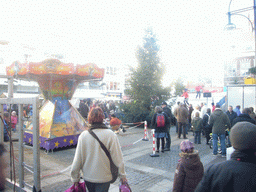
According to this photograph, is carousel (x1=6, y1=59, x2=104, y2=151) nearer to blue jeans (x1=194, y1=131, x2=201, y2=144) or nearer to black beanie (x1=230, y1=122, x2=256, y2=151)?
blue jeans (x1=194, y1=131, x2=201, y2=144)

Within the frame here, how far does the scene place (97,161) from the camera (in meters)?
2.61

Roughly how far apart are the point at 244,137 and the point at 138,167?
197 inches

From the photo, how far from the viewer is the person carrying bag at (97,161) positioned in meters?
2.61

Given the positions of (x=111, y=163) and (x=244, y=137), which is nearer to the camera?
(x=244, y=137)

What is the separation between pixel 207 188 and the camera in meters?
1.53

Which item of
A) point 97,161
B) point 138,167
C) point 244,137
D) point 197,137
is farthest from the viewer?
point 197,137

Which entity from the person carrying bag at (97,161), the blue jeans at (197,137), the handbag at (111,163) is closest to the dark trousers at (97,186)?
the person carrying bag at (97,161)

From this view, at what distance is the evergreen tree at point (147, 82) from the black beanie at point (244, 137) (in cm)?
1341

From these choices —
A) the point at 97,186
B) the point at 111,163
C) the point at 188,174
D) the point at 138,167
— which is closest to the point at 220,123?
the point at 138,167

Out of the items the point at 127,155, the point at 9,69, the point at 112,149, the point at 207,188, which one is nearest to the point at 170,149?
the point at 127,155

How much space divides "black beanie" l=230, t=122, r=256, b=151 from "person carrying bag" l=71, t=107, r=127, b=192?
1.52 meters

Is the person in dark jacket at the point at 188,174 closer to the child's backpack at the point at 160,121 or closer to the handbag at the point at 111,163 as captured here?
the handbag at the point at 111,163

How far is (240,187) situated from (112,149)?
1.59 metres

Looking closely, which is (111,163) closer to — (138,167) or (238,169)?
(238,169)
